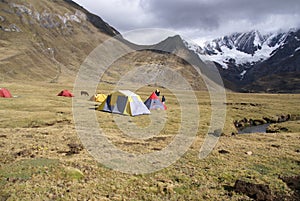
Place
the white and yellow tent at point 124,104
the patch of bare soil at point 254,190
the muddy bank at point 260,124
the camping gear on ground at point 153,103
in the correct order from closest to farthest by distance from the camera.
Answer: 1. the patch of bare soil at point 254,190
2. the white and yellow tent at point 124,104
3. the muddy bank at point 260,124
4. the camping gear on ground at point 153,103

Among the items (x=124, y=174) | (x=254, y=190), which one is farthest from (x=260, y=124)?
(x=124, y=174)

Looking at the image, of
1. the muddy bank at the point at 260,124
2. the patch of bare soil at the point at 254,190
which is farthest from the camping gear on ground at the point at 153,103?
the patch of bare soil at the point at 254,190

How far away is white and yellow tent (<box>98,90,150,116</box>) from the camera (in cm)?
3647

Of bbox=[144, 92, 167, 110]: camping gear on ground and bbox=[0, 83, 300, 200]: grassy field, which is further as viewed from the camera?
bbox=[144, 92, 167, 110]: camping gear on ground

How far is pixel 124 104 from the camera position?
120 feet

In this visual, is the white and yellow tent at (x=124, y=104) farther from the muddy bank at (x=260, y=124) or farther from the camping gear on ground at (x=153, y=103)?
the muddy bank at (x=260, y=124)

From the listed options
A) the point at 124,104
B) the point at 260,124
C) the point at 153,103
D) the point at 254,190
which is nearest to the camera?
the point at 254,190

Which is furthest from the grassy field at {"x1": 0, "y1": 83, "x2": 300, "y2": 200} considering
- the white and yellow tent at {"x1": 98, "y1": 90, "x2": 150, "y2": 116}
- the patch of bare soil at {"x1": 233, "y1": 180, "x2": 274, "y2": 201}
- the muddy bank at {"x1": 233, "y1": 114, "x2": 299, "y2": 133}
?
the muddy bank at {"x1": 233, "y1": 114, "x2": 299, "y2": 133}

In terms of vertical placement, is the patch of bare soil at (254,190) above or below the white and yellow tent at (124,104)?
below

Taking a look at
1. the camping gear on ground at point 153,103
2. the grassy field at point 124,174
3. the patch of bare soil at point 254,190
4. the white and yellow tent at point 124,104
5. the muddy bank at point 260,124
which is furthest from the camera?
the camping gear on ground at point 153,103

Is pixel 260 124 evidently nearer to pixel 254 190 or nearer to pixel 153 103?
pixel 153 103

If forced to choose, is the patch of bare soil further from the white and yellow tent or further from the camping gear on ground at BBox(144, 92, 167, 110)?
the camping gear on ground at BBox(144, 92, 167, 110)

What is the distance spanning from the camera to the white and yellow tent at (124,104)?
3647cm

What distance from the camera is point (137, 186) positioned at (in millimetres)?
12508
